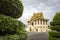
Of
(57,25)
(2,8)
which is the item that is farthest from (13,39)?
(57,25)

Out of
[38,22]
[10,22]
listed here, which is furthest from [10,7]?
[38,22]

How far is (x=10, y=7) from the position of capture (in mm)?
6133

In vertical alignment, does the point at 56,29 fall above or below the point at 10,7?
below

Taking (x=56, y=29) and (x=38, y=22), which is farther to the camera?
(x=38, y=22)

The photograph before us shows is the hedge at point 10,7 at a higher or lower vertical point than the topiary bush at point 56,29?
higher

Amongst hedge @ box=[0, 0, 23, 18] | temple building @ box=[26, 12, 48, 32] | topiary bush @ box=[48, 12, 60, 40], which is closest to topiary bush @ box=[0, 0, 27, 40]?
hedge @ box=[0, 0, 23, 18]

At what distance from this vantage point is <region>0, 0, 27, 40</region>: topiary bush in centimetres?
562

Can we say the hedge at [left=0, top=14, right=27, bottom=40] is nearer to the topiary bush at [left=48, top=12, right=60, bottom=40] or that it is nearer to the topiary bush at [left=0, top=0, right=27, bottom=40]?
the topiary bush at [left=0, top=0, right=27, bottom=40]

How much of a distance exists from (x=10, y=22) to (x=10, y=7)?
0.61 meters

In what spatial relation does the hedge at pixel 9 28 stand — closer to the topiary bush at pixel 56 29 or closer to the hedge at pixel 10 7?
the hedge at pixel 10 7

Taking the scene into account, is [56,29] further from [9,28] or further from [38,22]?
[38,22]

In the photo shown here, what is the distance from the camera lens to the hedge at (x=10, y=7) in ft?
19.5

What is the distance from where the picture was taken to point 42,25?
55156 millimetres

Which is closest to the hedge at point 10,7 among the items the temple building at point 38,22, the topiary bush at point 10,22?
the topiary bush at point 10,22
